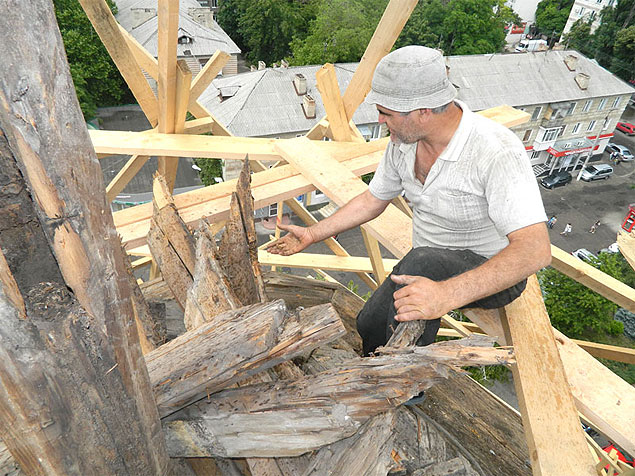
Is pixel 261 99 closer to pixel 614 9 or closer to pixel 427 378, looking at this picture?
pixel 427 378

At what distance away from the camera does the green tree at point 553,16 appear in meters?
38.0

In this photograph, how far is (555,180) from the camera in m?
24.4

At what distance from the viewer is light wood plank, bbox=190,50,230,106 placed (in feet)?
16.5

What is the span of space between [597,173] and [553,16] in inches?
800

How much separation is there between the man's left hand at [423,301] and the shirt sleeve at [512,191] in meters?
0.47

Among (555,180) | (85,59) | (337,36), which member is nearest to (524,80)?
(555,180)

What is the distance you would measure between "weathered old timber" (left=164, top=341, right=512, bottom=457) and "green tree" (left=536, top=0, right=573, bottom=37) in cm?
4465

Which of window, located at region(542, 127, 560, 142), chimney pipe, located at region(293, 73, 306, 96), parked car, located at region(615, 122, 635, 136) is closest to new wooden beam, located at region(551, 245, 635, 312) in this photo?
chimney pipe, located at region(293, 73, 306, 96)

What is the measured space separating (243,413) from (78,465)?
0.62 metres

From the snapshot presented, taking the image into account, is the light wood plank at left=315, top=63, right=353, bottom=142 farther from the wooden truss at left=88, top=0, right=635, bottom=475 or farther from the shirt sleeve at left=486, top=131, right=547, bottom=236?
the shirt sleeve at left=486, top=131, right=547, bottom=236

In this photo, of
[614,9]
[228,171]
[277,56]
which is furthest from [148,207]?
[614,9]

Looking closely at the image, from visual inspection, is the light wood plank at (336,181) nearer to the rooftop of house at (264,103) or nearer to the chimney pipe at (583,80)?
the rooftop of house at (264,103)

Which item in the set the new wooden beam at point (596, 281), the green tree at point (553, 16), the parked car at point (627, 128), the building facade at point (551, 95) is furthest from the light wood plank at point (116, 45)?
the green tree at point (553, 16)

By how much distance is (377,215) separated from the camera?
136 inches
